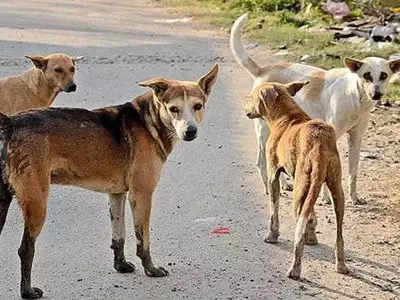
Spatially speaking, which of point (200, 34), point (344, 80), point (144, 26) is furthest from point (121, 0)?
point (344, 80)

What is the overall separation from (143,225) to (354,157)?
2513 mm

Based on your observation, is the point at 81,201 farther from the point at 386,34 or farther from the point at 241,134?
the point at 386,34

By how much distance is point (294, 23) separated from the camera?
16672mm

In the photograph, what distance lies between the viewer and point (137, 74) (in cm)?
1275

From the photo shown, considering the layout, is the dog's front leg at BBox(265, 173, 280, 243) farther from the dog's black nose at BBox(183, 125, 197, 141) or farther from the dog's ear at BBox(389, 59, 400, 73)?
the dog's ear at BBox(389, 59, 400, 73)

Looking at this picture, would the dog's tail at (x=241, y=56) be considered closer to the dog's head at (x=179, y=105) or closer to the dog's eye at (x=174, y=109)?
the dog's head at (x=179, y=105)

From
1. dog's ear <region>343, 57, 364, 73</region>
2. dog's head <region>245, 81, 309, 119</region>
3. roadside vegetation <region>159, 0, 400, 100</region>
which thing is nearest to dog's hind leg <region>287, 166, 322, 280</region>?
dog's head <region>245, 81, 309, 119</region>

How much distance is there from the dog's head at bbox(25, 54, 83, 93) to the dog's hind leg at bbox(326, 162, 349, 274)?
346 centimetres

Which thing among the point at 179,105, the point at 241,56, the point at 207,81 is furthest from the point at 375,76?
the point at 179,105

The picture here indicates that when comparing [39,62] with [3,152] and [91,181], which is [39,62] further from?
[3,152]

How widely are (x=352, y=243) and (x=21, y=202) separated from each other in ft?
8.31

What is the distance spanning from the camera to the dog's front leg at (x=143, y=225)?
18.9 feet

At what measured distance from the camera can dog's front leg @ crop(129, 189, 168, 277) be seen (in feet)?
18.9

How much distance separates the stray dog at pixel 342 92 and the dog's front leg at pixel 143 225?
2.09m
